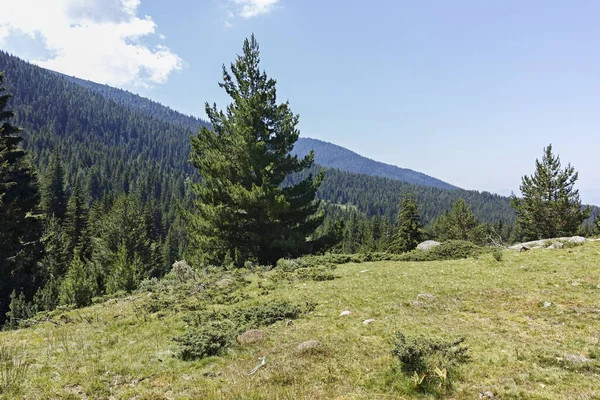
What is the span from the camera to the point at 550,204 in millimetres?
42812

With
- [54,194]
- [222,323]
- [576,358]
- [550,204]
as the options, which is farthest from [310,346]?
[54,194]

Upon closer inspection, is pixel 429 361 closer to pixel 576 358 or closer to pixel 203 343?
pixel 576 358

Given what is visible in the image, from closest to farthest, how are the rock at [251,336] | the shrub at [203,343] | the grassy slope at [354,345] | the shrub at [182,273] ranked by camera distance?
the grassy slope at [354,345] → the shrub at [203,343] → the rock at [251,336] → the shrub at [182,273]

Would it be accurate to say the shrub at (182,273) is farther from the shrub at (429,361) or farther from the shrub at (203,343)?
the shrub at (429,361)

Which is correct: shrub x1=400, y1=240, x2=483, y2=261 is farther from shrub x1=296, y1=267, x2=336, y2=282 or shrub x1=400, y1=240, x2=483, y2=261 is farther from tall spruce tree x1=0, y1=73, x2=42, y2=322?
tall spruce tree x1=0, y1=73, x2=42, y2=322

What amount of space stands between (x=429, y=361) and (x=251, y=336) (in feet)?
16.4

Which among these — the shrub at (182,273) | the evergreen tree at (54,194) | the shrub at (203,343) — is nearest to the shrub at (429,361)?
the shrub at (203,343)

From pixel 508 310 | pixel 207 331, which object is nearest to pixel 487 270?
pixel 508 310

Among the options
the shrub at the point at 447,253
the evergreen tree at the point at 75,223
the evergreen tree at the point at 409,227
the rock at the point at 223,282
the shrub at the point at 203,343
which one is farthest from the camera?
the evergreen tree at the point at 75,223

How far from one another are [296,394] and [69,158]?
749 feet

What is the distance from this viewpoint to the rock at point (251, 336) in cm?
937

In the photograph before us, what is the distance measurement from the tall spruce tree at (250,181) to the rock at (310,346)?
53.9 feet

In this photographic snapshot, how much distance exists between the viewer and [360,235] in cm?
13150

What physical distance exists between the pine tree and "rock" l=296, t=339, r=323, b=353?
152 feet
